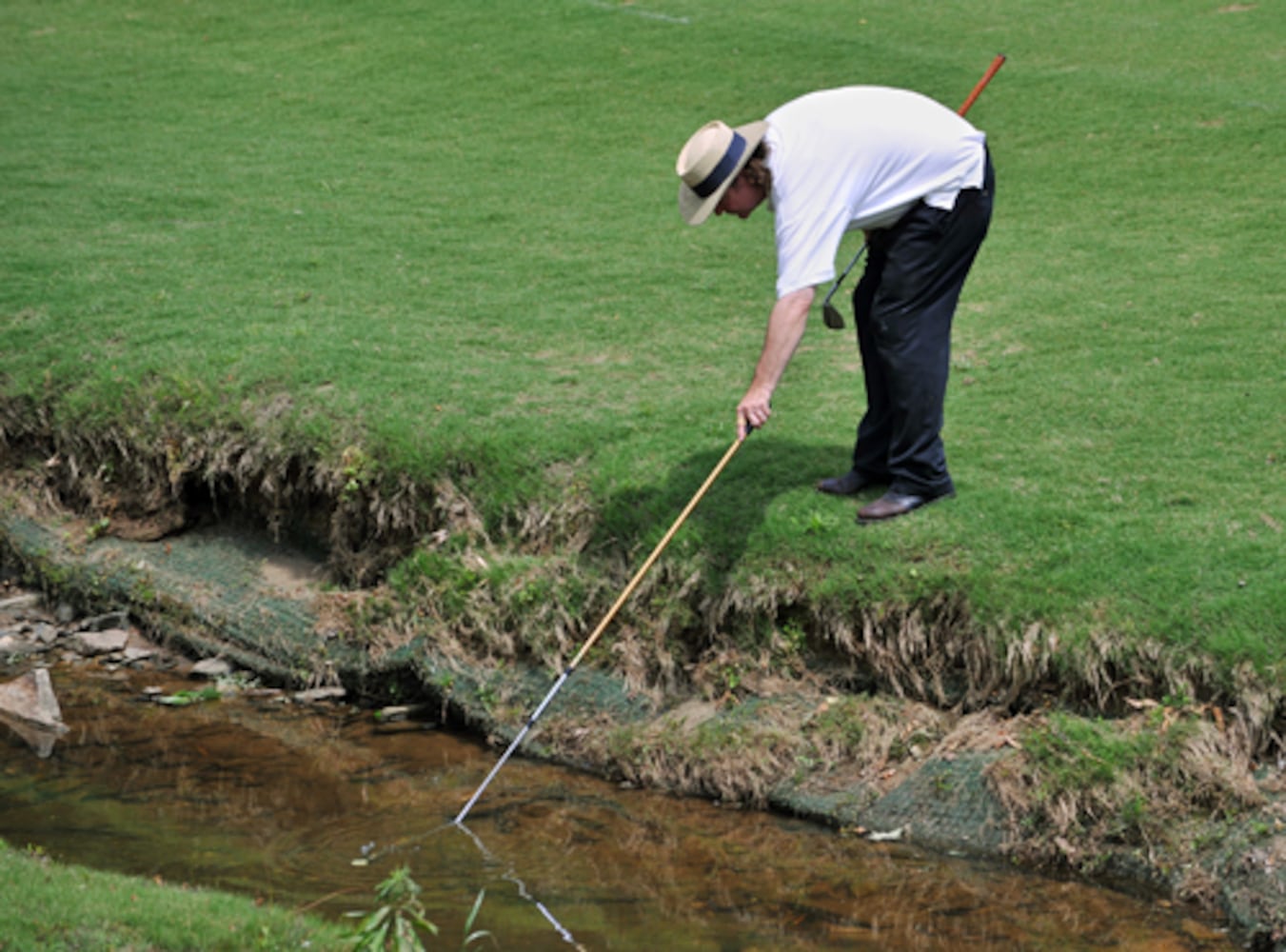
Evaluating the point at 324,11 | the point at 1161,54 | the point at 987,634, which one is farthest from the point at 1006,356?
the point at 324,11

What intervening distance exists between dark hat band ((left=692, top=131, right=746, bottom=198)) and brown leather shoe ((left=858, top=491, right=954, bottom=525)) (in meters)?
1.87

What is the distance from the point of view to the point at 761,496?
727cm

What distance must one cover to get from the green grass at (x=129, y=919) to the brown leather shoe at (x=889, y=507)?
331 cm

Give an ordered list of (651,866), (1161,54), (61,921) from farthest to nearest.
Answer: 1. (1161,54)
2. (651,866)
3. (61,921)

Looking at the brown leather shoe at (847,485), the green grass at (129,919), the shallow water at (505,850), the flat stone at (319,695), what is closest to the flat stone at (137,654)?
the shallow water at (505,850)

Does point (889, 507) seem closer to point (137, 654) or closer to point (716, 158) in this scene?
point (716, 158)

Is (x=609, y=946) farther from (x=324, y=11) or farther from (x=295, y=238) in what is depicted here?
(x=324, y=11)

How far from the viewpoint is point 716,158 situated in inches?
233

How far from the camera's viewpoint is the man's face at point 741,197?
6.03 meters

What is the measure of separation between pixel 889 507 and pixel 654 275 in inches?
206

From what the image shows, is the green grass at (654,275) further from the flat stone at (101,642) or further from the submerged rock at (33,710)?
the submerged rock at (33,710)

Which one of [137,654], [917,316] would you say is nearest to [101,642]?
[137,654]

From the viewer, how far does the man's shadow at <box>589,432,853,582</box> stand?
7051mm

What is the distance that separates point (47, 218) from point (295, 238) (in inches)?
106
